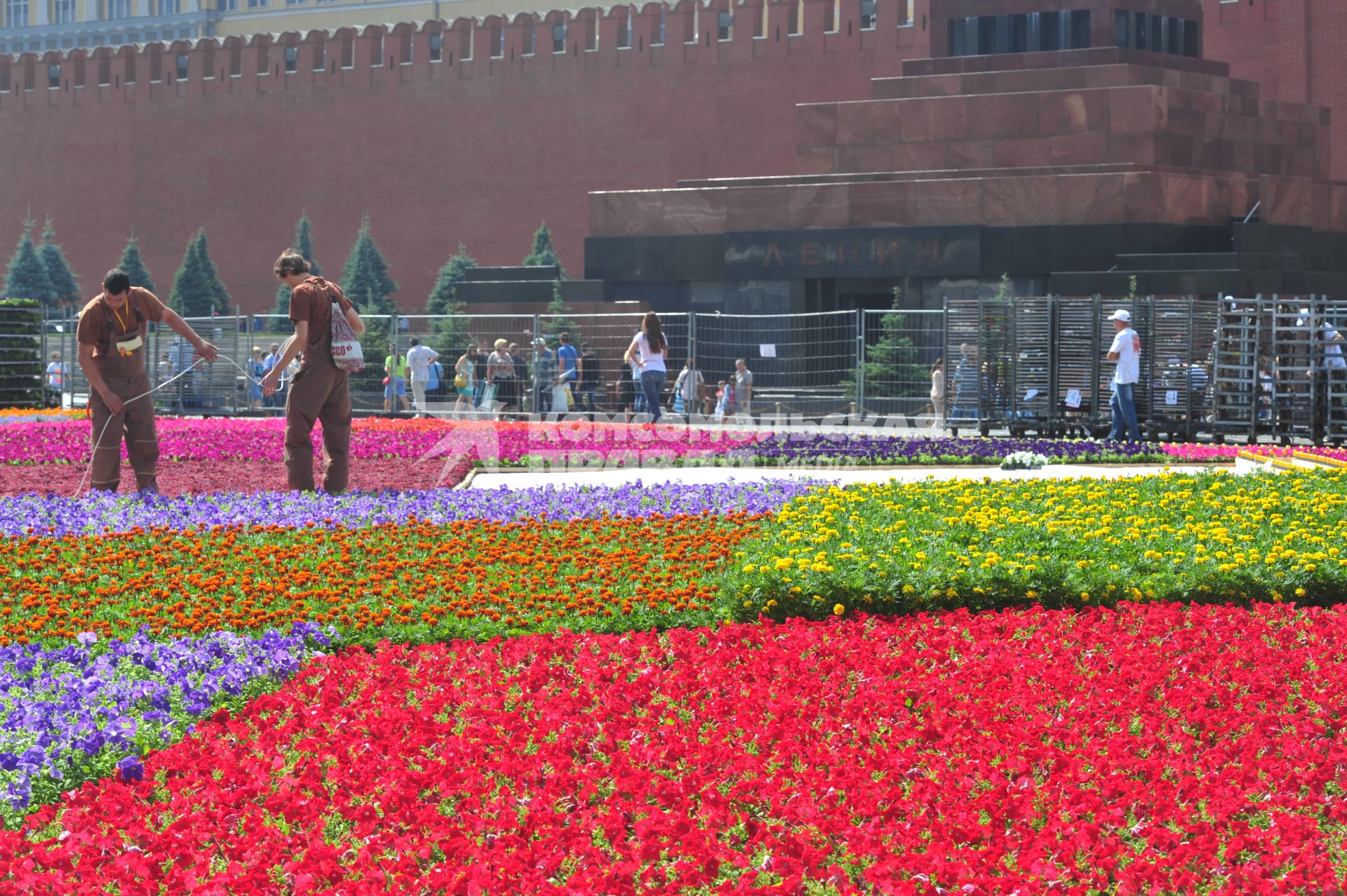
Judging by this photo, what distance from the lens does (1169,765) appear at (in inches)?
182

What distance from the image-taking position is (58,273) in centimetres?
4606

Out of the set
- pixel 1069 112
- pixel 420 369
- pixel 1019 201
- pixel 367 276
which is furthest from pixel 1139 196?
pixel 367 276

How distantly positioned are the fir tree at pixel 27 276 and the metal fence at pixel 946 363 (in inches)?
787

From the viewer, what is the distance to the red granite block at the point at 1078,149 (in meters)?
24.2

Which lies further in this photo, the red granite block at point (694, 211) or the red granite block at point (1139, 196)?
the red granite block at point (694, 211)

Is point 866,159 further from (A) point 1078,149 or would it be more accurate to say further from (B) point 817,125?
(A) point 1078,149

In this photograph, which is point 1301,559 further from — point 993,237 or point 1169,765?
point 993,237

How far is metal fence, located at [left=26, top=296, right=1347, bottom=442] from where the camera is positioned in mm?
16266

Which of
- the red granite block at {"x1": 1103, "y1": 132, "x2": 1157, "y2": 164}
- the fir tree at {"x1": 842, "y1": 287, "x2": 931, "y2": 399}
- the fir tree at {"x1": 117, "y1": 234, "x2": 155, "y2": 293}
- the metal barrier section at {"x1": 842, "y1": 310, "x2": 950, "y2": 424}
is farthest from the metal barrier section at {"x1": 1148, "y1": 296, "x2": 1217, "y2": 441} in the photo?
the fir tree at {"x1": 117, "y1": 234, "x2": 155, "y2": 293}

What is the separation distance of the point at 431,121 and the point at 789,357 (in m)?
22.9

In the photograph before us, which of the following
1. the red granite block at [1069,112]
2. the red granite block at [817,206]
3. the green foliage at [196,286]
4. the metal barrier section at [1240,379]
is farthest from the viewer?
the green foliage at [196,286]

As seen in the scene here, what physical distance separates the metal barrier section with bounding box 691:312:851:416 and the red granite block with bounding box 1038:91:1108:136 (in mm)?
4538

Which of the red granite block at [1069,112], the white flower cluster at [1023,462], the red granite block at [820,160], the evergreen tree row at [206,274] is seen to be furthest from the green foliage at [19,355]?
the evergreen tree row at [206,274]

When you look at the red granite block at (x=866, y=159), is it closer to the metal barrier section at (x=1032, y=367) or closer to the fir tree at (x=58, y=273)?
the metal barrier section at (x=1032, y=367)
